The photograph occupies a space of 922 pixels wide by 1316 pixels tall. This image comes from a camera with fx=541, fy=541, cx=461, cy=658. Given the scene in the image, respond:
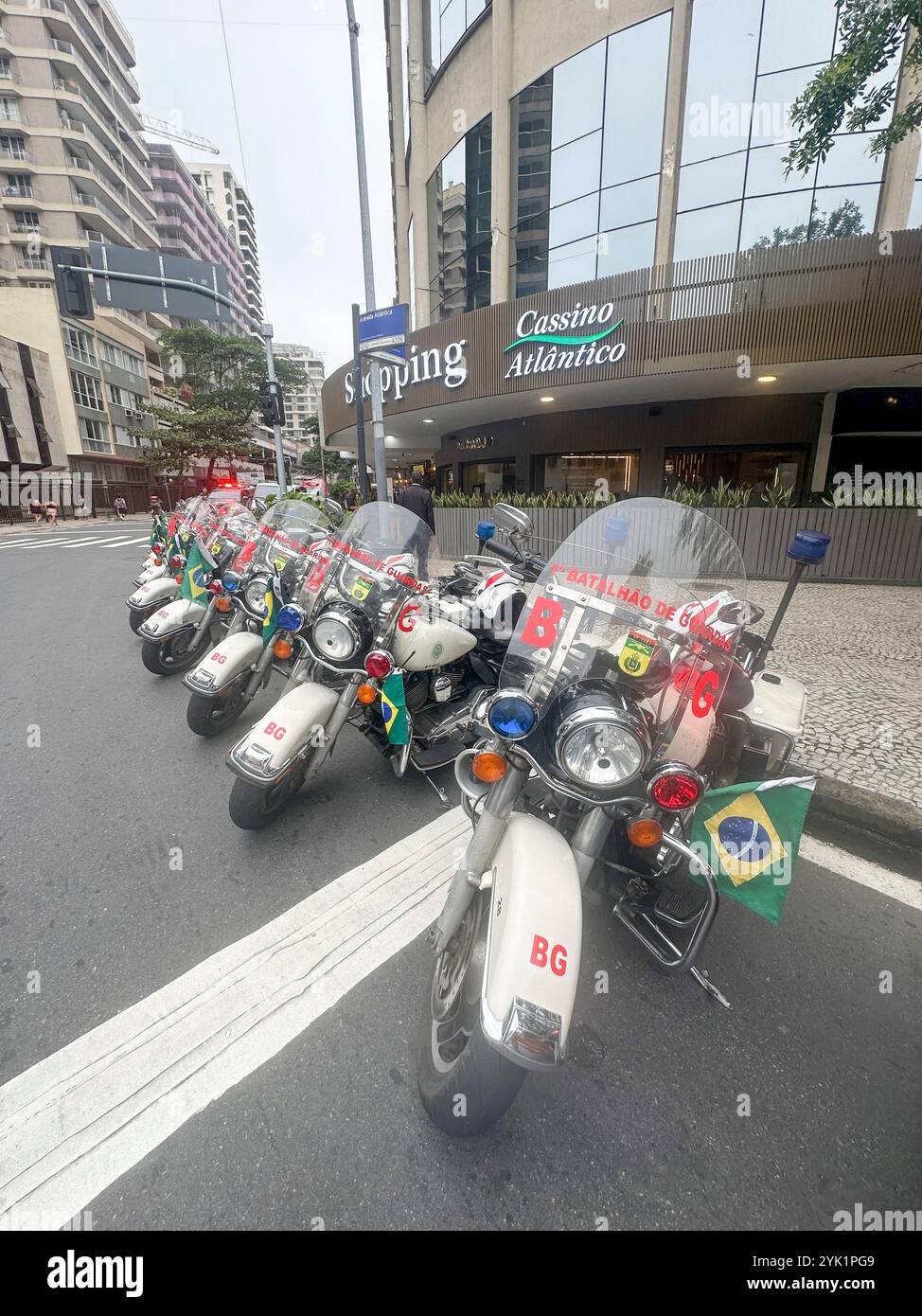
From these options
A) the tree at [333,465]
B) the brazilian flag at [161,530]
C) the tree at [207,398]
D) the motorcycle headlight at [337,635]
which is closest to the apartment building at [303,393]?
the tree at [333,465]

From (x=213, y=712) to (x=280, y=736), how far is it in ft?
4.84

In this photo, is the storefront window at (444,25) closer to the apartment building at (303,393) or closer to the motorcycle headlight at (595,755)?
the motorcycle headlight at (595,755)

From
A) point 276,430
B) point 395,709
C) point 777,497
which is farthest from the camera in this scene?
point 276,430

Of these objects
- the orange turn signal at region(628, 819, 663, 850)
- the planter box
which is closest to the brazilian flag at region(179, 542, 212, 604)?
the orange turn signal at region(628, 819, 663, 850)

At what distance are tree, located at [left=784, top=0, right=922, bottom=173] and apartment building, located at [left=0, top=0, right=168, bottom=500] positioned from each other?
39673 mm

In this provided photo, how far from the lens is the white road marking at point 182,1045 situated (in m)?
1.46

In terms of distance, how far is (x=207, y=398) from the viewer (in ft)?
140

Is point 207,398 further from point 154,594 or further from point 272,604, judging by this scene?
point 272,604

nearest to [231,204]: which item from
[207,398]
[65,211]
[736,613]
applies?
[65,211]

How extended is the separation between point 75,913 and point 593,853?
87.6 inches

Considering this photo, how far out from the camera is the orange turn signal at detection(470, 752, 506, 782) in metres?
1.63

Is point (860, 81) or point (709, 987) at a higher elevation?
point (860, 81)

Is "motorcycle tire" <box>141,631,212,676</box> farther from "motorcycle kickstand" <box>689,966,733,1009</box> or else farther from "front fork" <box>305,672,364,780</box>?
"motorcycle kickstand" <box>689,966,733,1009</box>
